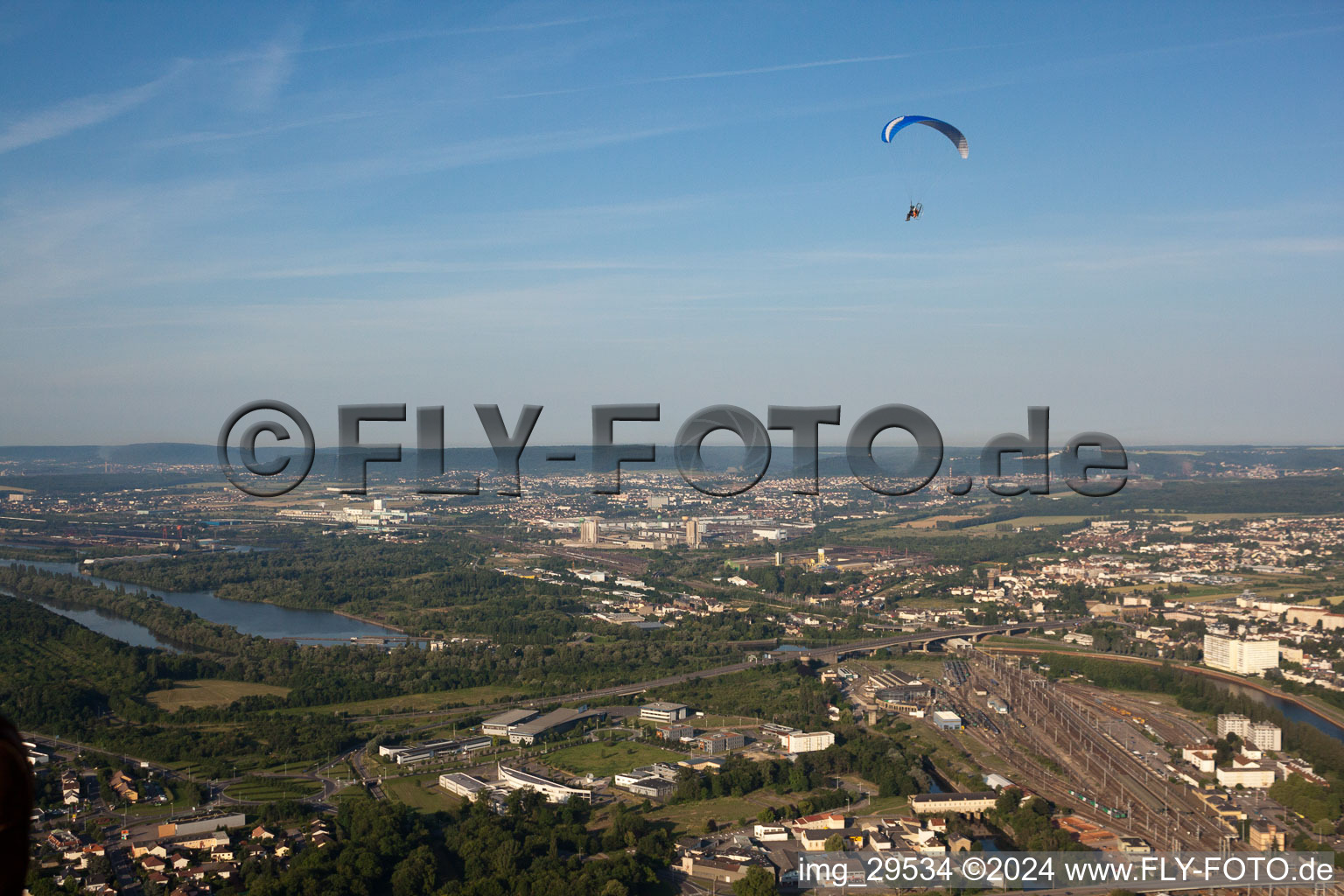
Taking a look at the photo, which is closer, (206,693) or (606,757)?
(606,757)

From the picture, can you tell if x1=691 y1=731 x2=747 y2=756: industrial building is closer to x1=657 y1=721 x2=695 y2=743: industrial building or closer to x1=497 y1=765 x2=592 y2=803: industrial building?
x1=657 y1=721 x2=695 y2=743: industrial building

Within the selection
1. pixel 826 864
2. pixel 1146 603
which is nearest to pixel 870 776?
pixel 826 864

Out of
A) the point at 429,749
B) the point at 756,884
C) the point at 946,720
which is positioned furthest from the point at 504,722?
the point at 756,884

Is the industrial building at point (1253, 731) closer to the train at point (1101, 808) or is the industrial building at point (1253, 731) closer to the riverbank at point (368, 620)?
the train at point (1101, 808)

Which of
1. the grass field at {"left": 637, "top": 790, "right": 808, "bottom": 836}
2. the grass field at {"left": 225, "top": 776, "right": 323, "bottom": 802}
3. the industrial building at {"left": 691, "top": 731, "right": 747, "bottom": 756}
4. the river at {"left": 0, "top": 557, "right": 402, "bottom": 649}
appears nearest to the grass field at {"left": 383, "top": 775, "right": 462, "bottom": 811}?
the grass field at {"left": 225, "top": 776, "right": 323, "bottom": 802}

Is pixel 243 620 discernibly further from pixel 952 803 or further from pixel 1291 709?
pixel 1291 709

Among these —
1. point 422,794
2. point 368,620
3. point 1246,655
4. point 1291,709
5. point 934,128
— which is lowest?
point 368,620
